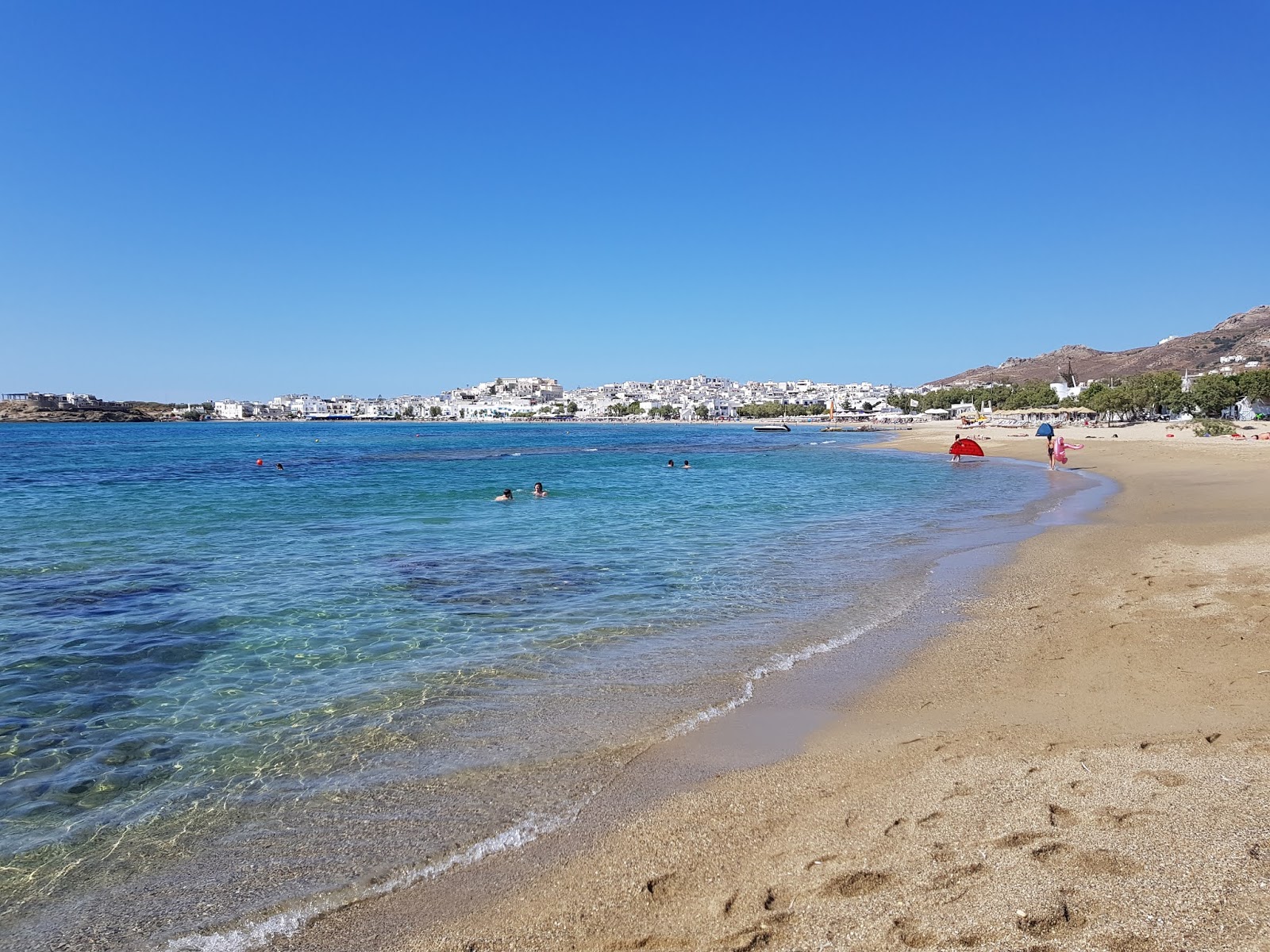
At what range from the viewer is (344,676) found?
738cm

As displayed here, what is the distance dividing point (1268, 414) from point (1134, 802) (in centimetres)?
8784

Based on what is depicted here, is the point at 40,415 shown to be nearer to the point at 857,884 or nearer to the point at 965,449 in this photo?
the point at 965,449

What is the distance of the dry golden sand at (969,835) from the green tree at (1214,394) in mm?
78611

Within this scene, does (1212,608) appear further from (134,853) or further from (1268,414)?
(1268,414)

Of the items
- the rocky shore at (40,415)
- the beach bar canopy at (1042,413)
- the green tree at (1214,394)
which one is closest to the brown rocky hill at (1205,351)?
the beach bar canopy at (1042,413)

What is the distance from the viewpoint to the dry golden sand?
3279 mm

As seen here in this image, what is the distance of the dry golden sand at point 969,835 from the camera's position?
10.8 feet

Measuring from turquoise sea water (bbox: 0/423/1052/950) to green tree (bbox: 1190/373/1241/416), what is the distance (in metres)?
67.2

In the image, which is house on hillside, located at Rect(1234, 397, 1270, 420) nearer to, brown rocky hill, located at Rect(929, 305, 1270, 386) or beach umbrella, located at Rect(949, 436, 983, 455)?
beach umbrella, located at Rect(949, 436, 983, 455)

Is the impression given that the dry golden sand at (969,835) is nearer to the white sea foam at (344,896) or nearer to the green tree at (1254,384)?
the white sea foam at (344,896)

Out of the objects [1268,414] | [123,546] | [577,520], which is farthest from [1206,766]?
[1268,414]

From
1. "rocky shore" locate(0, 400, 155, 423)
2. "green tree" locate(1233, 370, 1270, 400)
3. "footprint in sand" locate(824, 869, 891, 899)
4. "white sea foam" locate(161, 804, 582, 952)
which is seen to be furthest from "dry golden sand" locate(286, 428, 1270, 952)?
"rocky shore" locate(0, 400, 155, 423)

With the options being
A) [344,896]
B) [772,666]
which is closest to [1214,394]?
[772,666]

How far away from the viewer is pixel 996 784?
4.61 meters
